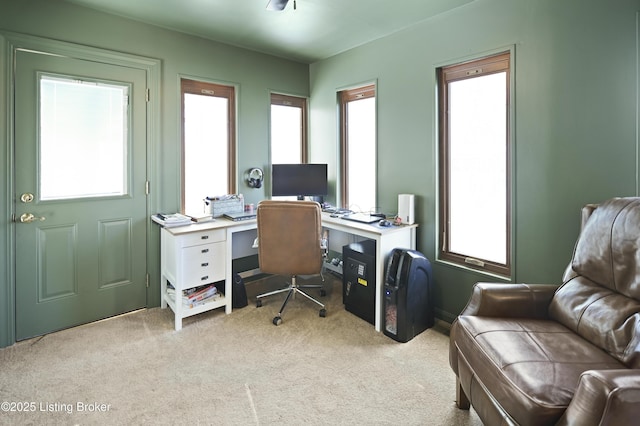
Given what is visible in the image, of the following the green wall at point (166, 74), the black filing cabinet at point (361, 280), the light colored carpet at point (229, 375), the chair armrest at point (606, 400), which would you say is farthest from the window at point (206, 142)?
the chair armrest at point (606, 400)

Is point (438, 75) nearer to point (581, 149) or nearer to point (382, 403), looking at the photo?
point (581, 149)

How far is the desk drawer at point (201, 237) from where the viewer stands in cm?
285

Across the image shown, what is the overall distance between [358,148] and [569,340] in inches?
107

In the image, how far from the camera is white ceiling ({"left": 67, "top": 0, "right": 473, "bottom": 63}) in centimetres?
269

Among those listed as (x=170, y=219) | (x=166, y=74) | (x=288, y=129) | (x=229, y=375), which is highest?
(x=166, y=74)

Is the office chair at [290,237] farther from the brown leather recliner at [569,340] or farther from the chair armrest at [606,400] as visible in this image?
the chair armrest at [606,400]

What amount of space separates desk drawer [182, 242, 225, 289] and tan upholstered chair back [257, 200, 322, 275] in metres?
0.39

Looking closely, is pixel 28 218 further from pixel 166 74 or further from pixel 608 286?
pixel 608 286

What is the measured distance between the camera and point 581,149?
A: 216 centimetres

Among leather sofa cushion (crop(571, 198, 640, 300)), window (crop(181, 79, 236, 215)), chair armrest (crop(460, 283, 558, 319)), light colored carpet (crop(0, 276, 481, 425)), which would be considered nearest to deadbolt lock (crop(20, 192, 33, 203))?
light colored carpet (crop(0, 276, 481, 425))

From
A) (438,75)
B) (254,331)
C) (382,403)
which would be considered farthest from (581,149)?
(254,331)

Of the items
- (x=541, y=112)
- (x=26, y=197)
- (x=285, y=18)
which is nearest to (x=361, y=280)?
(x=541, y=112)

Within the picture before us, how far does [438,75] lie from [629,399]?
102 inches

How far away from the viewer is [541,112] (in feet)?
7.63
